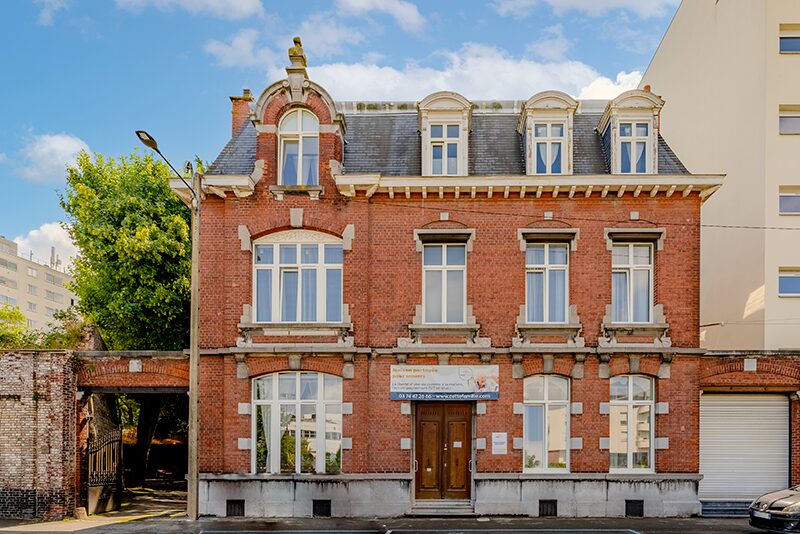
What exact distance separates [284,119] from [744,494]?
637 inches

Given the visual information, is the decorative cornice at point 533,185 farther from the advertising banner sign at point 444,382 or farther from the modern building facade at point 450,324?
the advertising banner sign at point 444,382

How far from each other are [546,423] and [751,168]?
11.7m

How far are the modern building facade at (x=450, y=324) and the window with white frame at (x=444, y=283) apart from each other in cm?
6

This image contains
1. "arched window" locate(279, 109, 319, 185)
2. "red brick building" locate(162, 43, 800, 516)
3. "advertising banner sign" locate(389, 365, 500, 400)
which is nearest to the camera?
"red brick building" locate(162, 43, 800, 516)

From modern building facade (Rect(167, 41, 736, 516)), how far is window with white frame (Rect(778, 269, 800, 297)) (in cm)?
554

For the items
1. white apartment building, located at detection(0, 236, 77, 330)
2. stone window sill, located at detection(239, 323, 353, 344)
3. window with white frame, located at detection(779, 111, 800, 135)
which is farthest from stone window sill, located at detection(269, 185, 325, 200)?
white apartment building, located at detection(0, 236, 77, 330)

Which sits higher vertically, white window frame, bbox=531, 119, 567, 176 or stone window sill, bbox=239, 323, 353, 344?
white window frame, bbox=531, 119, 567, 176

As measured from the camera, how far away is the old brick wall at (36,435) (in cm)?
1633

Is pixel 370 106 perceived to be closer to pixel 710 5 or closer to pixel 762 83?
pixel 762 83

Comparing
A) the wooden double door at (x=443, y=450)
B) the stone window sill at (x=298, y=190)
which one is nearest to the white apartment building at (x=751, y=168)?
the wooden double door at (x=443, y=450)

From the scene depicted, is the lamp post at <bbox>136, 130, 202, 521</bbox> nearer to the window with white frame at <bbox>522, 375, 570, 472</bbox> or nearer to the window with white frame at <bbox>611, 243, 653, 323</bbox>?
the window with white frame at <bbox>522, 375, 570, 472</bbox>

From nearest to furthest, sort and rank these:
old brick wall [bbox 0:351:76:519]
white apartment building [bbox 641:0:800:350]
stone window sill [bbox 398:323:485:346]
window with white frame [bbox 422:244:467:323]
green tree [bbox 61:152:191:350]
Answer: old brick wall [bbox 0:351:76:519]
stone window sill [bbox 398:323:485:346]
window with white frame [bbox 422:244:467:323]
white apartment building [bbox 641:0:800:350]
green tree [bbox 61:152:191:350]

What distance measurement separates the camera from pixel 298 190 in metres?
17.0

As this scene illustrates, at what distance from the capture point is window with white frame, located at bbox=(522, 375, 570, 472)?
16.8 meters
